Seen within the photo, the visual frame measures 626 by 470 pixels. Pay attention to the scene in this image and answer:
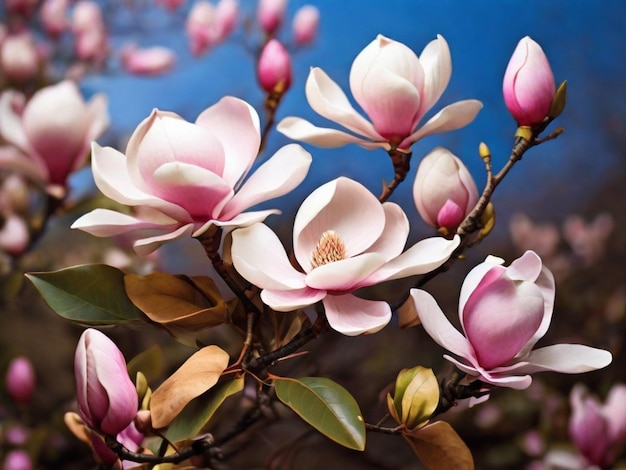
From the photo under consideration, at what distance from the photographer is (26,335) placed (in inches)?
36.9

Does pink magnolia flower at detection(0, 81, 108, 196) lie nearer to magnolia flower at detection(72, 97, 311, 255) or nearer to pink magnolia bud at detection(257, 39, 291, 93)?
pink magnolia bud at detection(257, 39, 291, 93)

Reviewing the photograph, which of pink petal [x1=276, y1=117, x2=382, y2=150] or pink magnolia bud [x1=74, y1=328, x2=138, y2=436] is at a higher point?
pink petal [x1=276, y1=117, x2=382, y2=150]

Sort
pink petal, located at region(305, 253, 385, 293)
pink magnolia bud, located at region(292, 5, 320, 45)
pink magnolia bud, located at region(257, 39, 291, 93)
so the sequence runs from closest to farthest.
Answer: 1. pink petal, located at region(305, 253, 385, 293)
2. pink magnolia bud, located at region(257, 39, 291, 93)
3. pink magnolia bud, located at region(292, 5, 320, 45)

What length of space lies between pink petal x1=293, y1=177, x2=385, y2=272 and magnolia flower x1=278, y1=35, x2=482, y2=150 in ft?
0.18

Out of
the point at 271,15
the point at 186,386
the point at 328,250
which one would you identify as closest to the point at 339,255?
the point at 328,250

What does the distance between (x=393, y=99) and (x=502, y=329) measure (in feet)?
0.48

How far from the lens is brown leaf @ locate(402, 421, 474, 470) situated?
0.35 m

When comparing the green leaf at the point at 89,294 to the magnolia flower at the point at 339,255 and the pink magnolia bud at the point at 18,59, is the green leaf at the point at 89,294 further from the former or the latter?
the pink magnolia bud at the point at 18,59

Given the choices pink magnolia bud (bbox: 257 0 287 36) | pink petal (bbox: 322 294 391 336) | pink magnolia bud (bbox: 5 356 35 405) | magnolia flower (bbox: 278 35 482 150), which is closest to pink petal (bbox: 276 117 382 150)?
magnolia flower (bbox: 278 35 482 150)

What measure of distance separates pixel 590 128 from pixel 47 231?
2.58ft

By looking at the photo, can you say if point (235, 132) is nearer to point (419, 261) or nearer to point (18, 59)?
point (419, 261)

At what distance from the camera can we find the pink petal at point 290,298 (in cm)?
33

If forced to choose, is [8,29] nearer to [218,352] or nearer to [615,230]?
[218,352]

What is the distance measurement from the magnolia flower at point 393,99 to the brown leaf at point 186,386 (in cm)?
16
